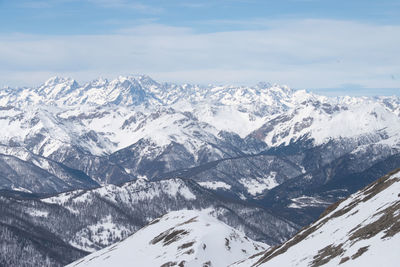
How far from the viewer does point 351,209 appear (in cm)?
13512

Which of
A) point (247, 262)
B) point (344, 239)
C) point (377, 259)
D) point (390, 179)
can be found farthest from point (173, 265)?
point (377, 259)

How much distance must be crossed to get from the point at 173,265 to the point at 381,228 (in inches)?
4369

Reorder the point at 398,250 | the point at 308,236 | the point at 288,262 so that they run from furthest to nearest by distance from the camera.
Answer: the point at 308,236 → the point at 288,262 → the point at 398,250

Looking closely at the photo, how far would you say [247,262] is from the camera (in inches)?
6427

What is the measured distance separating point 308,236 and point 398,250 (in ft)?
167

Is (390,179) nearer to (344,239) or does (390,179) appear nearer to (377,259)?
(344,239)

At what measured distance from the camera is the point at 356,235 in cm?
10462

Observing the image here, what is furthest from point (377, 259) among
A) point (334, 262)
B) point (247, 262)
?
point (247, 262)

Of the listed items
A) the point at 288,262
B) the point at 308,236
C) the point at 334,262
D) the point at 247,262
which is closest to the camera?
the point at 334,262

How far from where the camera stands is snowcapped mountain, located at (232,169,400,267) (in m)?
89.8

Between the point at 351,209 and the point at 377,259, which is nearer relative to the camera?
the point at 377,259

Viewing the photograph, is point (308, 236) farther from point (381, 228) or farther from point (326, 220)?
point (381, 228)

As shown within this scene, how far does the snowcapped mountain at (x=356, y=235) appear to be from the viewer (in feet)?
294

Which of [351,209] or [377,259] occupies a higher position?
[351,209]
